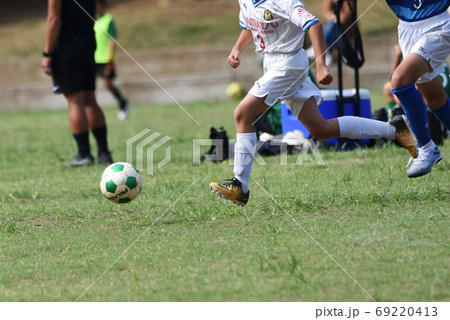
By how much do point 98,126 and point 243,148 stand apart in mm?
3394

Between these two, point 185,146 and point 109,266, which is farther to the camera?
point 185,146

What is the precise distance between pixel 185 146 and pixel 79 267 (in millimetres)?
5590

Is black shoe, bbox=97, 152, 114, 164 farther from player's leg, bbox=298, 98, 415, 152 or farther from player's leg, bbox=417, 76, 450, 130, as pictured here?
player's leg, bbox=417, 76, 450, 130

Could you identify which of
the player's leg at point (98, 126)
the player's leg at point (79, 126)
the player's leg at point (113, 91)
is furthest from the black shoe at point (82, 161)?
the player's leg at point (113, 91)

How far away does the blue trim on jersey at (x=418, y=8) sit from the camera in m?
5.71

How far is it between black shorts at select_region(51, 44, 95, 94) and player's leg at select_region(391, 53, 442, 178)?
379cm

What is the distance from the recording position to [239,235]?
5.07 metres

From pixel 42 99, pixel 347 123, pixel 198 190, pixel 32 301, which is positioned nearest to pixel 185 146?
pixel 198 190

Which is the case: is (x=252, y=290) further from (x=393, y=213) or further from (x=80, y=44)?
(x=80, y=44)

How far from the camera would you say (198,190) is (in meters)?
6.81

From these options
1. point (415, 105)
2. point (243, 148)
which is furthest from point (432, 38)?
point (243, 148)

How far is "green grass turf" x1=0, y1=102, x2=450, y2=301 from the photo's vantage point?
4.03 meters

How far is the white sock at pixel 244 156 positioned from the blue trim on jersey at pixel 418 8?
1.34m

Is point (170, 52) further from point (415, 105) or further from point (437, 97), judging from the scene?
point (415, 105)
